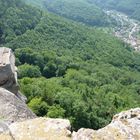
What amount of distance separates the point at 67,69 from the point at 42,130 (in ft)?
303

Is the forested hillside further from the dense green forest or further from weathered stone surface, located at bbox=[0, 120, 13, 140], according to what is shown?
weathered stone surface, located at bbox=[0, 120, 13, 140]

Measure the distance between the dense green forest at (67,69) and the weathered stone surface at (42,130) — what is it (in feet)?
87.9

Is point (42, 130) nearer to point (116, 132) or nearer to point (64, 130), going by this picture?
point (64, 130)

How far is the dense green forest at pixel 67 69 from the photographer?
5319 centimetres

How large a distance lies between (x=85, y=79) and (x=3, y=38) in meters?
49.7

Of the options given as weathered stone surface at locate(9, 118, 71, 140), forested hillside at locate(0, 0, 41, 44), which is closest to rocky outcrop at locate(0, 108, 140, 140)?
weathered stone surface at locate(9, 118, 71, 140)

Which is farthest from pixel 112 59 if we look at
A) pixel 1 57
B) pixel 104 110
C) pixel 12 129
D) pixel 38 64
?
pixel 12 129

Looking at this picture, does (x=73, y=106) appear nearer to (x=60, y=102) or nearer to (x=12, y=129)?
(x=60, y=102)

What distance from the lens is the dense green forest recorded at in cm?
5319

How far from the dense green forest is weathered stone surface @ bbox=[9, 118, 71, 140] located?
26.8 m

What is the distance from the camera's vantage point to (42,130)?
16.8 m

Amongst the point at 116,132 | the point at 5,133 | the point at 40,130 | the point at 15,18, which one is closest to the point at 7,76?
the point at 40,130

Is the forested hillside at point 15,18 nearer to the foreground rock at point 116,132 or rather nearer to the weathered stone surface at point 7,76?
the weathered stone surface at point 7,76

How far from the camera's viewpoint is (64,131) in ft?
54.6
